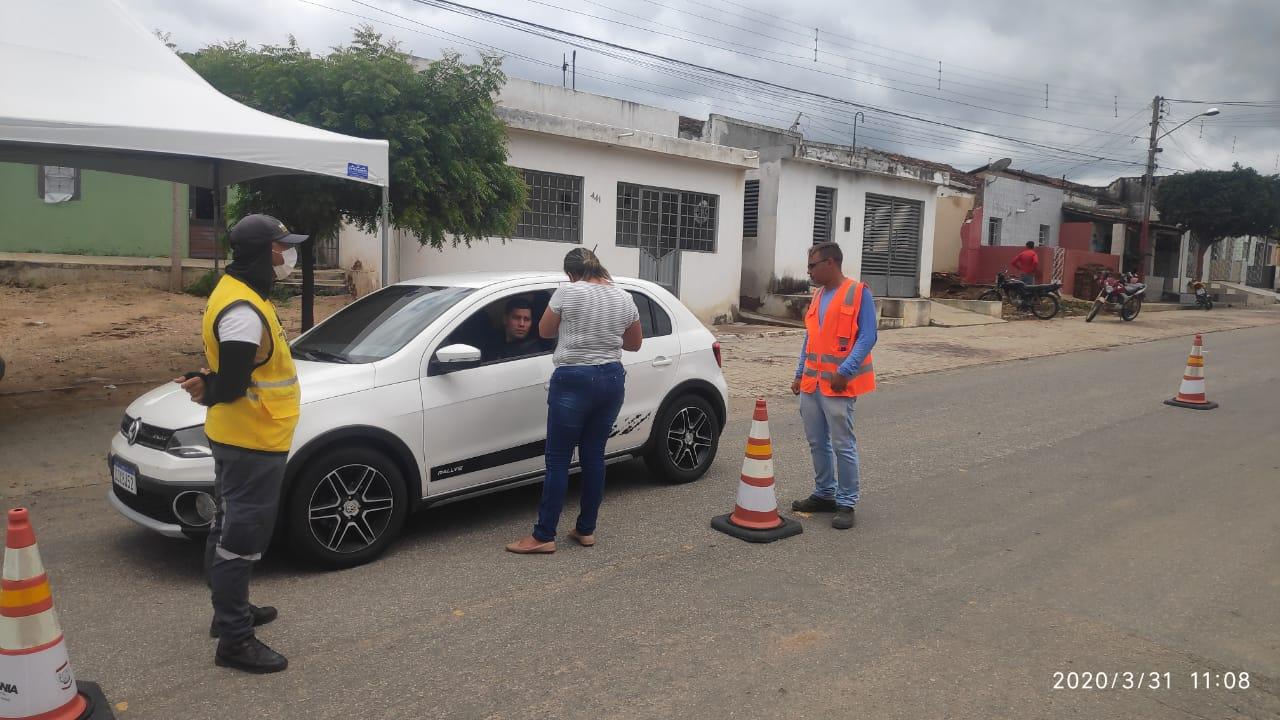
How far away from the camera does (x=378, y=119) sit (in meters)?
8.89

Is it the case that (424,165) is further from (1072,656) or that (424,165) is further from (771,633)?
(1072,656)

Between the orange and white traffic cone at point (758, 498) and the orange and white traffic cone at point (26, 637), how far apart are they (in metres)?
3.41

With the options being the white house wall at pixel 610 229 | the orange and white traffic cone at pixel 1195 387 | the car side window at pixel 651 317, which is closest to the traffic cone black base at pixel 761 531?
the car side window at pixel 651 317

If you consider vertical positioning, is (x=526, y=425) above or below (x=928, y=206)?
below

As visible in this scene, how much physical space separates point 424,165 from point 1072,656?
23.7ft

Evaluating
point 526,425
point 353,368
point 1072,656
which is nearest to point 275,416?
point 353,368

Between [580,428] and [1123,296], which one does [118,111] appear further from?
[1123,296]

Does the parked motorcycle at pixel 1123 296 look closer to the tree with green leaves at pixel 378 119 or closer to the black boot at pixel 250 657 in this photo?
the tree with green leaves at pixel 378 119

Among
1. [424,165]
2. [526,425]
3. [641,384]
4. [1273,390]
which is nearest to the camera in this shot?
[526,425]

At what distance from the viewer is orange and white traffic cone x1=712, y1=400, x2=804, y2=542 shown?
5.26m

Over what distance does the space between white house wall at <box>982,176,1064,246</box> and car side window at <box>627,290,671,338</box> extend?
1058 inches

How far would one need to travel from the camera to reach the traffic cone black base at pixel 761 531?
5.21m

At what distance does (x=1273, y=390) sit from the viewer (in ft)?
38.0

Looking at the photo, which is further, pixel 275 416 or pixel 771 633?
pixel 771 633
